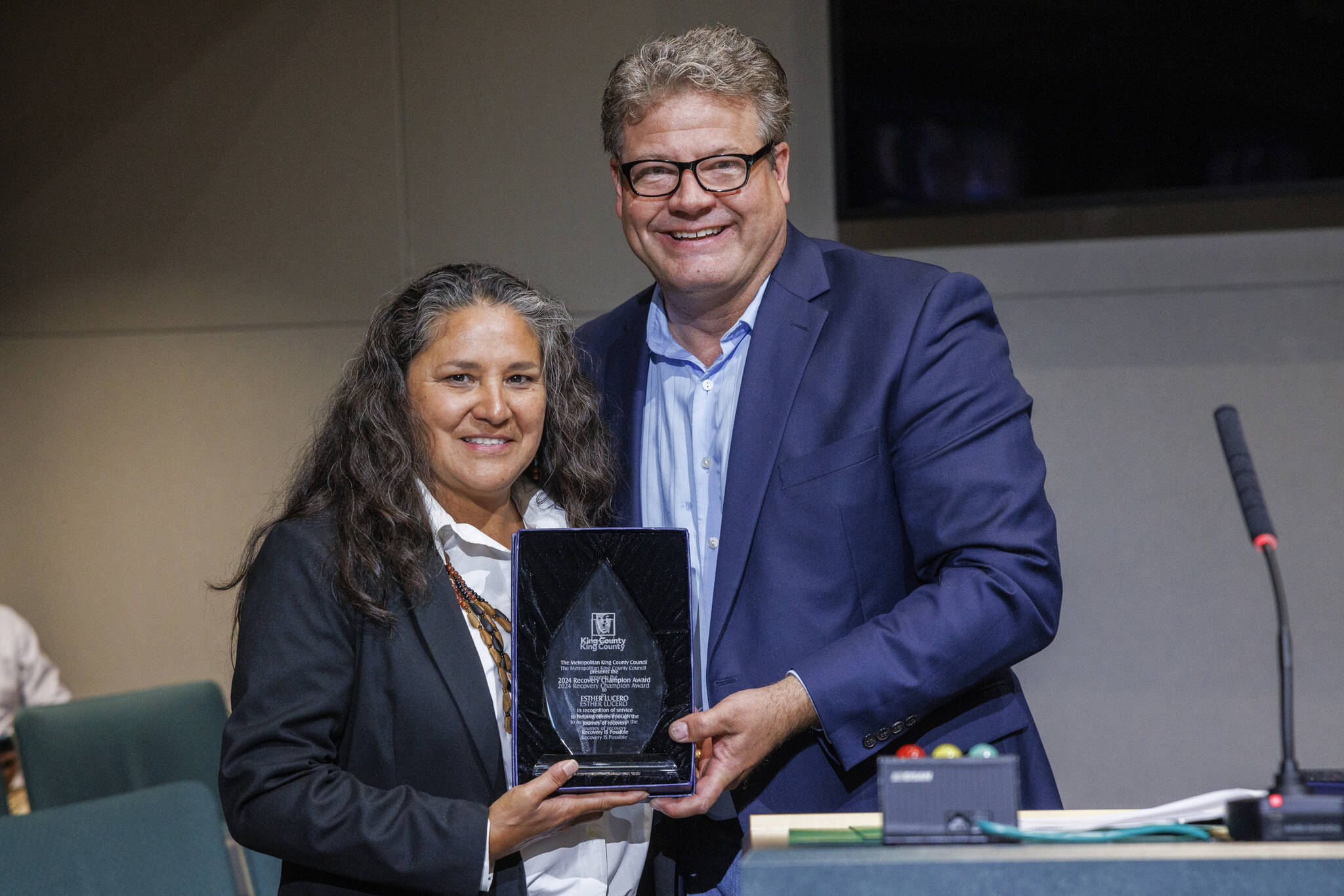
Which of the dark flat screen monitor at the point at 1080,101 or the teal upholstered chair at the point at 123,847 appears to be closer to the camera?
the teal upholstered chair at the point at 123,847

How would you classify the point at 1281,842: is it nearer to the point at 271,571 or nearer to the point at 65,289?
the point at 271,571

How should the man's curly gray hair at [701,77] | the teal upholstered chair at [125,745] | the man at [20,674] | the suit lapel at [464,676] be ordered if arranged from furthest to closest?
the man at [20,674] → the teal upholstered chair at [125,745] → the man's curly gray hair at [701,77] → the suit lapel at [464,676]

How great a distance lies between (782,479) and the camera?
1896 mm

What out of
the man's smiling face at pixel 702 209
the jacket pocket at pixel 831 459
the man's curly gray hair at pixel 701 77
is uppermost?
the man's curly gray hair at pixel 701 77

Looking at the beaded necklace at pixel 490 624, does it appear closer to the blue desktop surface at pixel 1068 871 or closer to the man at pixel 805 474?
the man at pixel 805 474

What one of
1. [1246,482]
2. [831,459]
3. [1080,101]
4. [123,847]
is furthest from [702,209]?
[1080,101]

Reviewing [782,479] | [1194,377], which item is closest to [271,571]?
[782,479]

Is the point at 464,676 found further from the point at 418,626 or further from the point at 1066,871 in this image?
the point at 1066,871

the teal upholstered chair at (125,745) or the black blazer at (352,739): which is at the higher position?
the black blazer at (352,739)

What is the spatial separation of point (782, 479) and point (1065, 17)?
2.30 metres

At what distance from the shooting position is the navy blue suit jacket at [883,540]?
1739 mm

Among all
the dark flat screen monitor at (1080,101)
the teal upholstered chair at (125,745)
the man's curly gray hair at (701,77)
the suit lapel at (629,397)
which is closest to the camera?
the man's curly gray hair at (701,77)

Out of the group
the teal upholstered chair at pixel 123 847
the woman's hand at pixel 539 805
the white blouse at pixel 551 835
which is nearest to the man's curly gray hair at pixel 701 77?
the white blouse at pixel 551 835

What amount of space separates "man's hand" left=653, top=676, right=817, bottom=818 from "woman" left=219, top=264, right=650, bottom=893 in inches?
4.1
